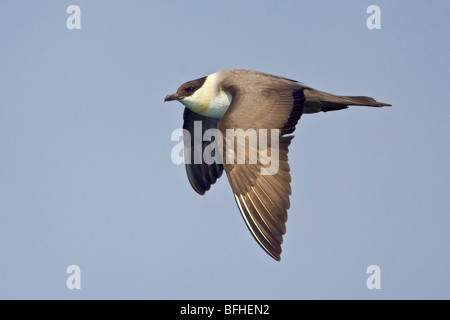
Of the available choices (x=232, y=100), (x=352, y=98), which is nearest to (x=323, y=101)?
(x=352, y=98)

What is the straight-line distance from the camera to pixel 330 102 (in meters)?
12.1

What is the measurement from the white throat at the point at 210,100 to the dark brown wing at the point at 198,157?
0.53 m

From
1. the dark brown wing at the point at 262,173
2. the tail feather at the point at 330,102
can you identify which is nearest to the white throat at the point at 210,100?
the dark brown wing at the point at 262,173

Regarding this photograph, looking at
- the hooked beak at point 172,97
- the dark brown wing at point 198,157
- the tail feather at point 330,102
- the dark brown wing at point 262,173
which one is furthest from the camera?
the dark brown wing at point 198,157

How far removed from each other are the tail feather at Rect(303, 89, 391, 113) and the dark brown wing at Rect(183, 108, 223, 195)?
1.72 m

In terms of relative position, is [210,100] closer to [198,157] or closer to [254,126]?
[198,157]

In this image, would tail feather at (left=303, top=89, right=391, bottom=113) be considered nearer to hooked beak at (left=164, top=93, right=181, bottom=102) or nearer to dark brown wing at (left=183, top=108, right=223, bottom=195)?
dark brown wing at (left=183, top=108, right=223, bottom=195)

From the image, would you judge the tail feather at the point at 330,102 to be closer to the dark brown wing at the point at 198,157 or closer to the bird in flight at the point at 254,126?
the bird in flight at the point at 254,126

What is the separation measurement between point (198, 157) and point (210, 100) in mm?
1233

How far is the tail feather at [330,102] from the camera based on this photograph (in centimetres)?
1202

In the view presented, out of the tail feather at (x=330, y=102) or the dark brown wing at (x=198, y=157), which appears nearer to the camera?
the tail feather at (x=330, y=102)

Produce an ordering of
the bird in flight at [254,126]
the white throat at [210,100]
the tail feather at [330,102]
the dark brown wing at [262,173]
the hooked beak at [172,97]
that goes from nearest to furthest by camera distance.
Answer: the dark brown wing at [262,173] → the bird in flight at [254,126] → the tail feather at [330,102] → the white throat at [210,100] → the hooked beak at [172,97]

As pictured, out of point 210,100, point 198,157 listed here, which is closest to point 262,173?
point 210,100

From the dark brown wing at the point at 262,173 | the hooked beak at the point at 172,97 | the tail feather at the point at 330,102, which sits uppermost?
the hooked beak at the point at 172,97
